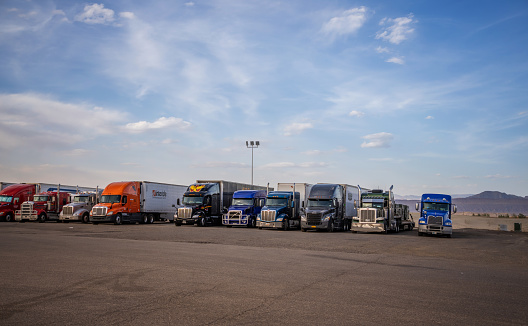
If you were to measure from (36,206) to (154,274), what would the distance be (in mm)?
36416

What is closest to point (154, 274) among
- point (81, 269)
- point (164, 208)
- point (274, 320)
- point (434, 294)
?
point (81, 269)

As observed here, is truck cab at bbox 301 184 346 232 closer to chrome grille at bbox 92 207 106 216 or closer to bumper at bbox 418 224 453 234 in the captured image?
bumper at bbox 418 224 453 234

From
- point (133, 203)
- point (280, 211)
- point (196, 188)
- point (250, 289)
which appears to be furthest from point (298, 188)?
point (250, 289)

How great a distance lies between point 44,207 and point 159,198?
11373 millimetres

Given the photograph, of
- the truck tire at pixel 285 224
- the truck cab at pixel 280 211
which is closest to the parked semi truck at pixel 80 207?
the truck cab at pixel 280 211

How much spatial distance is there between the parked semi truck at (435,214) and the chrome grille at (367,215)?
3133 mm

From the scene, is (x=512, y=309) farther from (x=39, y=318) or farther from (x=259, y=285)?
(x=39, y=318)

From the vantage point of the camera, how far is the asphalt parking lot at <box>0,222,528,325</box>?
6.38 meters

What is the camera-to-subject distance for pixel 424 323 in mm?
6125

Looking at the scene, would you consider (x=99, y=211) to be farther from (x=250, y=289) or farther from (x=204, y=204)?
(x=250, y=289)

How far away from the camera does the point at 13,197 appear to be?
41.5 meters

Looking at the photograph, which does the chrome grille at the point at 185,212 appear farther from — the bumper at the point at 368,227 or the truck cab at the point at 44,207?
the truck cab at the point at 44,207

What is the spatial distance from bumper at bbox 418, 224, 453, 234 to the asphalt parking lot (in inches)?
540

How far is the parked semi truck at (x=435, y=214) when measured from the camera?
2778 centimetres
